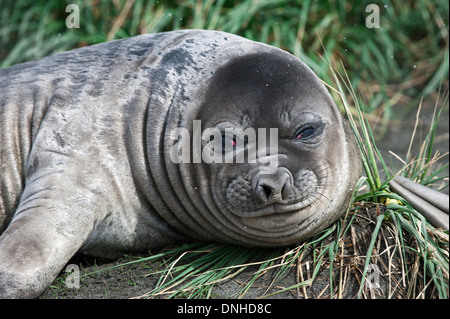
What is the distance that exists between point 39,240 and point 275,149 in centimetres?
118

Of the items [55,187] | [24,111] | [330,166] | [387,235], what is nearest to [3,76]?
[24,111]

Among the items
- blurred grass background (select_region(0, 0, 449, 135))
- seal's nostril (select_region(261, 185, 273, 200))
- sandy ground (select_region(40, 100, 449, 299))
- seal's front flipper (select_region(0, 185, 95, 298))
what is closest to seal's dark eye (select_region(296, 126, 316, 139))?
seal's nostril (select_region(261, 185, 273, 200))

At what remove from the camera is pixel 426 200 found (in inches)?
134

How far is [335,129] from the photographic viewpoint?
3381 millimetres

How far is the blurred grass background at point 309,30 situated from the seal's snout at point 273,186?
109 inches

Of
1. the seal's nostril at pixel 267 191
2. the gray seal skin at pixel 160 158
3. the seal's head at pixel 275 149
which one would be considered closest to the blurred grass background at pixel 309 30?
the gray seal skin at pixel 160 158

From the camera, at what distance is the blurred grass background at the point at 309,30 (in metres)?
6.01

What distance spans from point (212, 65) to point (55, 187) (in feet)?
3.32

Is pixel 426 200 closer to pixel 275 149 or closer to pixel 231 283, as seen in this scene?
pixel 275 149

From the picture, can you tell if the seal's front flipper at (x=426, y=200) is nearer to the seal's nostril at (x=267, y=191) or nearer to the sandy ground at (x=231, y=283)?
the sandy ground at (x=231, y=283)

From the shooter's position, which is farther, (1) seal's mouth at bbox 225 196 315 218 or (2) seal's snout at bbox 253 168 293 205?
(1) seal's mouth at bbox 225 196 315 218

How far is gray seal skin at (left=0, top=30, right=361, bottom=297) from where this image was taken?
10.5 ft

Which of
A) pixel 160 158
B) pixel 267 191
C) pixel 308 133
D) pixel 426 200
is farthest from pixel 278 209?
pixel 426 200

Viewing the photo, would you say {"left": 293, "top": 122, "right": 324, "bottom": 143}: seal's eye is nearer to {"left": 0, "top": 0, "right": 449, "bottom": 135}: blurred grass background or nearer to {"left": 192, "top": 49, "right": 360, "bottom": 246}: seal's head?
{"left": 192, "top": 49, "right": 360, "bottom": 246}: seal's head
